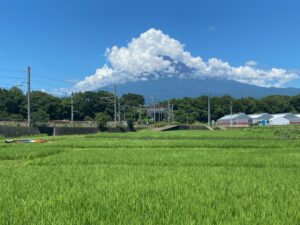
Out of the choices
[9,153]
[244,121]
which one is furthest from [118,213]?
[244,121]

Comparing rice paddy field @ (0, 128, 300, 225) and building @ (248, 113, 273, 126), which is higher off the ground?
building @ (248, 113, 273, 126)

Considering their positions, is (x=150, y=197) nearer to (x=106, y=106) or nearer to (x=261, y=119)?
(x=106, y=106)

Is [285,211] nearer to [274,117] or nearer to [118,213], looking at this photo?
[118,213]

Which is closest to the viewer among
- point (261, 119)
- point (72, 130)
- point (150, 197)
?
point (150, 197)

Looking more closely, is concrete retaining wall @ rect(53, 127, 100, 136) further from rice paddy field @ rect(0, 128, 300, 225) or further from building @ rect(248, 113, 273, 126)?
building @ rect(248, 113, 273, 126)

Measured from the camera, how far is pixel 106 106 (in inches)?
3989

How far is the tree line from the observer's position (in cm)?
7688

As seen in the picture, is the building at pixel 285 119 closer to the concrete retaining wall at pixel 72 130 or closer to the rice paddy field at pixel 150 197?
the concrete retaining wall at pixel 72 130

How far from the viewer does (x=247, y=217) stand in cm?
536

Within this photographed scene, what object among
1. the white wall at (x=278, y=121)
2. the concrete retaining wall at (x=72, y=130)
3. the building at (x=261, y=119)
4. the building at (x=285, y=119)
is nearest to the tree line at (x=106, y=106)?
the concrete retaining wall at (x=72, y=130)

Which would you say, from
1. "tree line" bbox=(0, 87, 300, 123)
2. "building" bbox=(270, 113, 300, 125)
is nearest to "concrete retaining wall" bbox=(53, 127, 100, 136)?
"tree line" bbox=(0, 87, 300, 123)

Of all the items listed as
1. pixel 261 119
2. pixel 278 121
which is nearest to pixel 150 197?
pixel 278 121

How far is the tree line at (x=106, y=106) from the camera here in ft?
252

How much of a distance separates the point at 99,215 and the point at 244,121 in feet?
379
